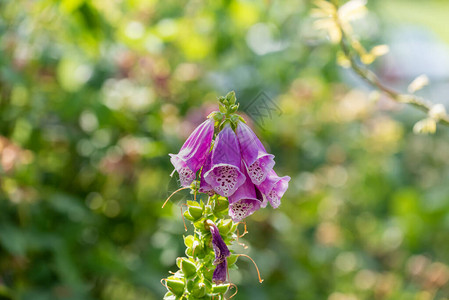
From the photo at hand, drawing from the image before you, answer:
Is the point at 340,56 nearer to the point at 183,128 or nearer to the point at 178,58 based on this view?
the point at 183,128

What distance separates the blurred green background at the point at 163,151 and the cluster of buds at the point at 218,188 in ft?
2.28

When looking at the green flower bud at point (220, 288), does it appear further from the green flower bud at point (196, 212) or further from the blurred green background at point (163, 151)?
the blurred green background at point (163, 151)

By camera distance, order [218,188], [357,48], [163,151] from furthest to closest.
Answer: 1. [163,151]
2. [357,48]
3. [218,188]

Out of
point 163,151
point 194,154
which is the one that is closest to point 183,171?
point 194,154

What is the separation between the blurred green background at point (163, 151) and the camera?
1.54 meters

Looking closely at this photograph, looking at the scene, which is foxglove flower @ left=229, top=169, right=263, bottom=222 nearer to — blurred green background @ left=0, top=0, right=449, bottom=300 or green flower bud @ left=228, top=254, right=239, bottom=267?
green flower bud @ left=228, top=254, right=239, bottom=267

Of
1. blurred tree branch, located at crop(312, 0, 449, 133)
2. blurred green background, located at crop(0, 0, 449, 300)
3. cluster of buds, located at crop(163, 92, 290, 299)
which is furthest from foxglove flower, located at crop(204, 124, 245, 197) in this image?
blurred green background, located at crop(0, 0, 449, 300)

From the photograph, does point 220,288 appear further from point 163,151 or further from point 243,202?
point 163,151

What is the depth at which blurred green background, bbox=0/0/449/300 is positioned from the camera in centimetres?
154

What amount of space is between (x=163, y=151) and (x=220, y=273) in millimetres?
1093

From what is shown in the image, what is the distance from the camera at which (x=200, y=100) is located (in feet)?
6.22

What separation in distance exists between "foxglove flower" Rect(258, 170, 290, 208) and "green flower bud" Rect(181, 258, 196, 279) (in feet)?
0.32

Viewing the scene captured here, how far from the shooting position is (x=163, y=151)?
1558 millimetres

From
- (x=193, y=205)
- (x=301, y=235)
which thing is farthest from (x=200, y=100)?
(x=193, y=205)
